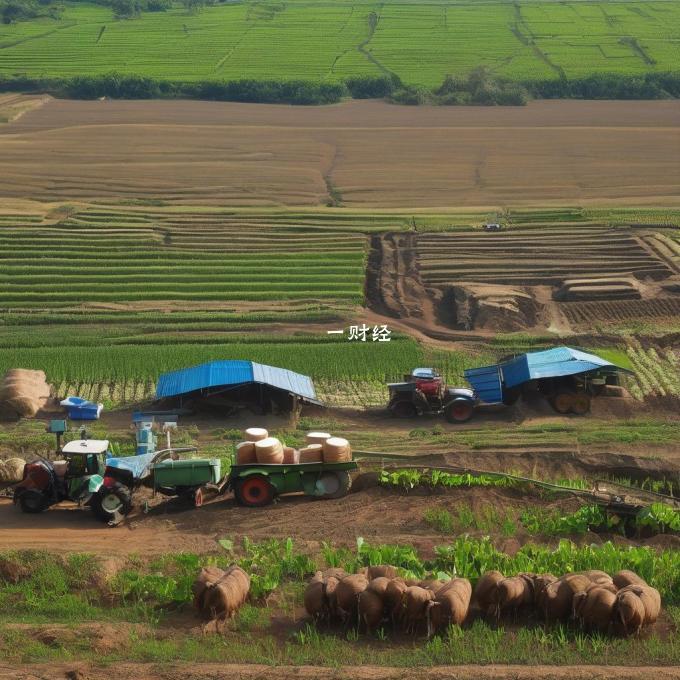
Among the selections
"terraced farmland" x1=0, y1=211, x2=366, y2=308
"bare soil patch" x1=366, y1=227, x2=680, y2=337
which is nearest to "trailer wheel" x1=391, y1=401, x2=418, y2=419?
"bare soil patch" x1=366, y1=227, x2=680, y2=337

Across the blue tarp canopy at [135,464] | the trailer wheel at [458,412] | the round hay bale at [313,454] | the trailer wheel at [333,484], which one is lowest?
the trailer wheel at [458,412]

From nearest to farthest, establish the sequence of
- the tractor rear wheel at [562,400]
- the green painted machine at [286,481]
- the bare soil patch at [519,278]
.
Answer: the green painted machine at [286,481]
the tractor rear wheel at [562,400]
the bare soil patch at [519,278]

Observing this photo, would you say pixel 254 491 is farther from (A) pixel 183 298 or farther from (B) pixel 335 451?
(A) pixel 183 298

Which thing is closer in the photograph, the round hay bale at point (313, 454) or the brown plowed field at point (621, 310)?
the round hay bale at point (313, 454)

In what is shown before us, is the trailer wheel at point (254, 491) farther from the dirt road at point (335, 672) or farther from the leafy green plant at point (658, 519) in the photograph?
the dirt road at point (335, 672)

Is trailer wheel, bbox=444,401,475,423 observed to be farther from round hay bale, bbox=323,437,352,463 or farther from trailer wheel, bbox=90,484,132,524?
trailer wheel, bbox=90,484,132,524

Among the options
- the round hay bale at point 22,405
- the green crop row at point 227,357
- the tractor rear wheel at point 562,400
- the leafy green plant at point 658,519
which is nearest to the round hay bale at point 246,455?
the leafy green plant at point 658,519

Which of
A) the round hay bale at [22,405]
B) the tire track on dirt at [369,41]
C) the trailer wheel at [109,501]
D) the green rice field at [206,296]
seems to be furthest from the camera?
the tire track on dirt at [369,41]
